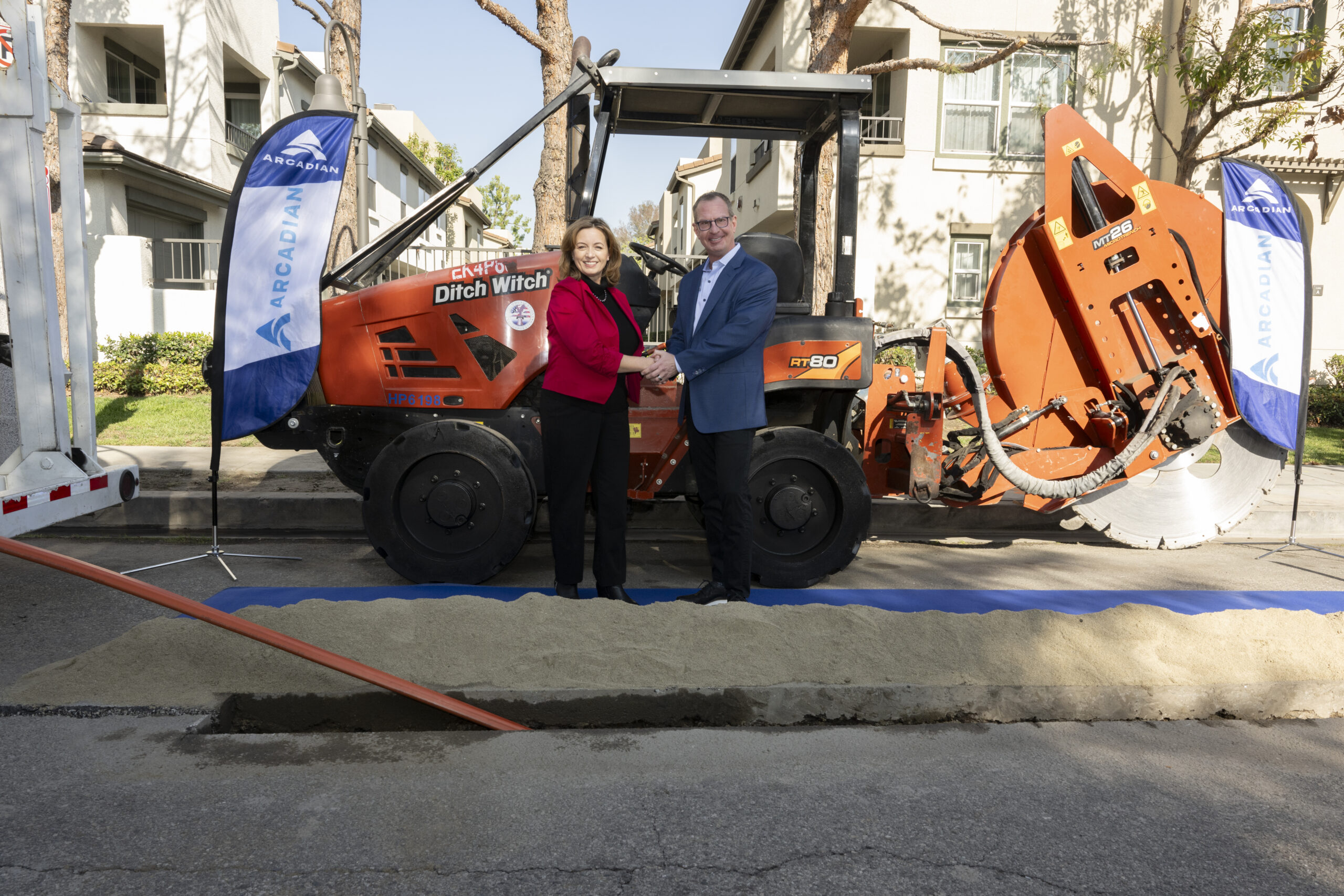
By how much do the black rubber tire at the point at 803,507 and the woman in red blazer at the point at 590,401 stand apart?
0.82 meters

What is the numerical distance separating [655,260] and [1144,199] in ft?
9.69

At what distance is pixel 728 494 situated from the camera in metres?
4.39

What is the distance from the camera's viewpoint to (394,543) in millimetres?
4754

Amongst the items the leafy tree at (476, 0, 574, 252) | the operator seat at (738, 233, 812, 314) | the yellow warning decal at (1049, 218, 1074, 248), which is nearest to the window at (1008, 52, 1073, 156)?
the leafy tree at (476, 0, 574, 252)

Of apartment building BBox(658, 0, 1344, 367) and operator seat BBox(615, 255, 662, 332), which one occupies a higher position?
apartment building BBox(658, 0, 1344, 367)

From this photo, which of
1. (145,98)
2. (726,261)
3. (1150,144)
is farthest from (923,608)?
(145,98)

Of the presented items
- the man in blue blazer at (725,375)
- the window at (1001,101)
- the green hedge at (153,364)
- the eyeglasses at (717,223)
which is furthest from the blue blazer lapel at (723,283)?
the window at (1001,101)

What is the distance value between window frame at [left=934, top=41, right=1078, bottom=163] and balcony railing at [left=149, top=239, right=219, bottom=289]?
13.0 metres

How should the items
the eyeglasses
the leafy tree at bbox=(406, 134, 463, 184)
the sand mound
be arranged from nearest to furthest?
1. the sand mound
2. the eyeglasses
3. the leafy tree at bbox=(406, 134, 463, 184)

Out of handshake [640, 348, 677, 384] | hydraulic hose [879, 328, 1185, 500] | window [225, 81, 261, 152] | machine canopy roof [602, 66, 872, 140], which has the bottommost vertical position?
hydraulic hose [879, 328, 1185, 500]

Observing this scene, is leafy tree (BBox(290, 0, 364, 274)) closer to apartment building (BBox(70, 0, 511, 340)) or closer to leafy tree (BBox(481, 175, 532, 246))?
apartment building (BBox(70, 0, 511, 340))

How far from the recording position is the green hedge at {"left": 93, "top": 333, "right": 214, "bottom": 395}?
1260 centimetres

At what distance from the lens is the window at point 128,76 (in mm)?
19891

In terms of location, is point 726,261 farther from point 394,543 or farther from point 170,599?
point 170,599
